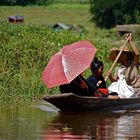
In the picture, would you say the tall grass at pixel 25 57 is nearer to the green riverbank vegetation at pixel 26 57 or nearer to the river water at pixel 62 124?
the green riverbank vegetation at pixel 26 57

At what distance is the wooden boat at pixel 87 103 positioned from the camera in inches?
610

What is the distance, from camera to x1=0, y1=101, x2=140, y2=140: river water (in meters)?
13.4

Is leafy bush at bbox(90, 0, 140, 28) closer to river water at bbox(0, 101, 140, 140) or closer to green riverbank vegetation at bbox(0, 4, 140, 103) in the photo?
green riverbank vegetation at bbox(0, 4, 140, 103)

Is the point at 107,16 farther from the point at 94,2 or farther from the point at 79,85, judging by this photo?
the point at 79,85

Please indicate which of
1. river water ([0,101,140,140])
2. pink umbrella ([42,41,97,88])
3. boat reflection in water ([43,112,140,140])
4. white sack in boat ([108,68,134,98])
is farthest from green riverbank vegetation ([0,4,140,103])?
boat reflection in water ([43,112,140,140])

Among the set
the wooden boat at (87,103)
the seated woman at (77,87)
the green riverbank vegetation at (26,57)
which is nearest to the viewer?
the wooden boat at (87,103)

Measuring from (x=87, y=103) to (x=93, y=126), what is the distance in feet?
4.08

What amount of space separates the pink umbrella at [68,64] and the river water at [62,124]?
0.66m

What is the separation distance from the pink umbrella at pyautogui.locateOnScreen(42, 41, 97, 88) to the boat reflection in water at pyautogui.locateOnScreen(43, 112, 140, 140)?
67cm

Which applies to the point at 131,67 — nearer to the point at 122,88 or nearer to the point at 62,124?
the point at 122,88

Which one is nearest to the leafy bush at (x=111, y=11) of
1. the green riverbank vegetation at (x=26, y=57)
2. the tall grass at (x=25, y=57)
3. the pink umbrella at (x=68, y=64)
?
the green riverbank vegetation at (x=26, y=57)

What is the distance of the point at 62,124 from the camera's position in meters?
14.9

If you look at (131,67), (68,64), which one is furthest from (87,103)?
(131,67)

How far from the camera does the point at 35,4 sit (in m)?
83.2
